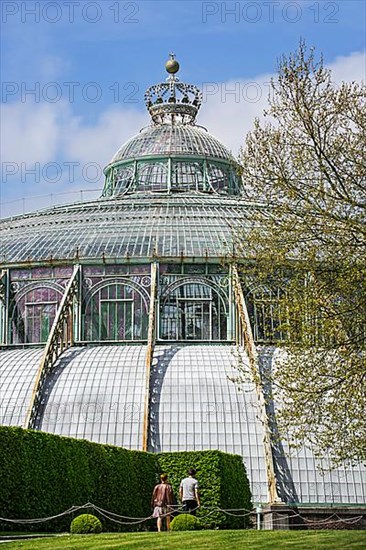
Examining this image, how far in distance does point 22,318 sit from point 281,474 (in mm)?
14618

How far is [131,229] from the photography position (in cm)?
4934

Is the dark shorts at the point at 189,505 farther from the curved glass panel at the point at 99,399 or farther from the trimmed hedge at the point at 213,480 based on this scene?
the curved glass panel at the point at 99,399

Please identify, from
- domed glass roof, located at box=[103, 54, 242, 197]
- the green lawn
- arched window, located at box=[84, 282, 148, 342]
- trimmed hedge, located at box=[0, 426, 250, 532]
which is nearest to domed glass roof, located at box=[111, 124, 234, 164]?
domed glass roof, located at box=[103, 54, 242, 197]

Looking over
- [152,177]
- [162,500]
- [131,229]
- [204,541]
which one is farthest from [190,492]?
[152,177]

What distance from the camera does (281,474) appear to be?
38.7 m

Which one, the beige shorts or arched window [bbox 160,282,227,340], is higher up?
arched window [bbox 160,282,227,340]

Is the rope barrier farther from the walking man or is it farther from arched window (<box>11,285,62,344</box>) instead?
arched window (<box>11,285,62,344</box>)

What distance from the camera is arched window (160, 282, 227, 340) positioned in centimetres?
4622

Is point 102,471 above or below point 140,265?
below

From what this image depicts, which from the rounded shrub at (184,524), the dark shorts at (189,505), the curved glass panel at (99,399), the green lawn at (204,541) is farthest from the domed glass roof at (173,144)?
the green lawn at (204,541)

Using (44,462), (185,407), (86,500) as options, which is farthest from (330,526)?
(44,462)

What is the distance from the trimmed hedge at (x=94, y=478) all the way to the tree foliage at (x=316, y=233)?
6519mm

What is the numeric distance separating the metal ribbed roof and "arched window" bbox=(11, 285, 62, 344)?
1.52 meters

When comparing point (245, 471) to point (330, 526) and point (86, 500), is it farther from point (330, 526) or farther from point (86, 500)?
point (86, 500)
